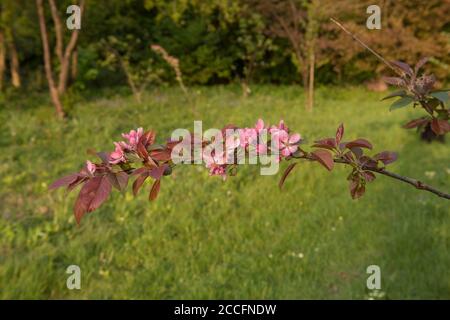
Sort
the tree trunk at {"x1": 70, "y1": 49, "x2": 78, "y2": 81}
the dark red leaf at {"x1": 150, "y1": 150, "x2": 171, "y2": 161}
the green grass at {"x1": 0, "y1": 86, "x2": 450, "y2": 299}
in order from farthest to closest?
the tree trunk at {"x1": 70, "y1": 49, "x2": 78, "y2": 81} < the green grass at {"x1": 0, "y1": 86, "x2": 450, "y2": 299} < the dark red leaf at {"x1": 150, "y1": 150, "x2": 171, "y2": 161}

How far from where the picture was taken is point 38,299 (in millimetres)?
3041

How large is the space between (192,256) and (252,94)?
8484mm

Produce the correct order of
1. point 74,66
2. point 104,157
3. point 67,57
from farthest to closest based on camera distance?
point 74,66
point 67,57
point 104,157

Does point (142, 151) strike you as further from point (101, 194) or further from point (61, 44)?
point (61, 44)

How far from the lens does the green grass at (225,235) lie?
3.14 m

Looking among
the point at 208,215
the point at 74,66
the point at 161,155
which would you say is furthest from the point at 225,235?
the point at 74,66

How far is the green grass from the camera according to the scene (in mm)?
3145

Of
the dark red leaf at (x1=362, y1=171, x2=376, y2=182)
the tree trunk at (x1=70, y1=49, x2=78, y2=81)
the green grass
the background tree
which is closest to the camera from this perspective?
the dark red leaf at (x1=362, y1=171, x2=376, y2=182)

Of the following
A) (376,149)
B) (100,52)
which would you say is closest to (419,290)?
(376,149)

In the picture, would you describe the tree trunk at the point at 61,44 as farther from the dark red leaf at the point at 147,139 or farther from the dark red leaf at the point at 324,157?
the dark red leaf at the point at 324,157

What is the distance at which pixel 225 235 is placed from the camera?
383cm

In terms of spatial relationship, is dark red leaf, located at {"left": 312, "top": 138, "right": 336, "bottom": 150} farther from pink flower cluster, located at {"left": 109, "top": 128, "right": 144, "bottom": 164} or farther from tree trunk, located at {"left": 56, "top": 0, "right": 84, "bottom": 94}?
tree trunk, located at {"left": 56, "top": 0, "right": 84, "bottom": 94}

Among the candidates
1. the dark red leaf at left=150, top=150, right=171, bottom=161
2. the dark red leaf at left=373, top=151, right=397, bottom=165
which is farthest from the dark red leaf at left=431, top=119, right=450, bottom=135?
the dark red leaf at left=150, top=150, right=171, bottom=161

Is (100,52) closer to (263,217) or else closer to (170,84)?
(170,84)
